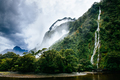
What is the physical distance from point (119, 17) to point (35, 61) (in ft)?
199

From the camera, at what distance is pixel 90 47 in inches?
2397

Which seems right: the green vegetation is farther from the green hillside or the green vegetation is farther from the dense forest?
the green hillside

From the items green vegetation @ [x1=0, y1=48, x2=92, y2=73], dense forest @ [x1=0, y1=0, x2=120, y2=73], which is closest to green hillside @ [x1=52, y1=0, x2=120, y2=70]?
dense forest @ [x1=0, y1=0, x2=120, y2=73]

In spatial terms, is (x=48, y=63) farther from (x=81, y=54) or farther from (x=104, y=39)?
(x=104, y=39)

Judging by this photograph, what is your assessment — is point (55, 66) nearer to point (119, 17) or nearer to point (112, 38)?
point (112, 38)

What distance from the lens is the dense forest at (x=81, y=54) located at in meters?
34.3

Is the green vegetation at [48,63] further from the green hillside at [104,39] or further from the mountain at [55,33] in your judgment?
the mountain at [55,33]

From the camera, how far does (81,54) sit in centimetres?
6069

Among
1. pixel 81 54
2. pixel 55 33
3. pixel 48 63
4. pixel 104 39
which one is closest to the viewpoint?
pixel 48 63

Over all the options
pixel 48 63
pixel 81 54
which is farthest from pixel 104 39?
pixel 48 63

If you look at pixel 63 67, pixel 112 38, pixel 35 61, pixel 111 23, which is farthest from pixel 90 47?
pixel 35 61

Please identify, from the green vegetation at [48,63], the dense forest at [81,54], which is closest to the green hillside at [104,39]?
the dense forest at [81,54]

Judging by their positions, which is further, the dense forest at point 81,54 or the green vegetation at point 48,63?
the dense forest at point 81,54

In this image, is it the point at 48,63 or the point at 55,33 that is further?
the point at 55,33
